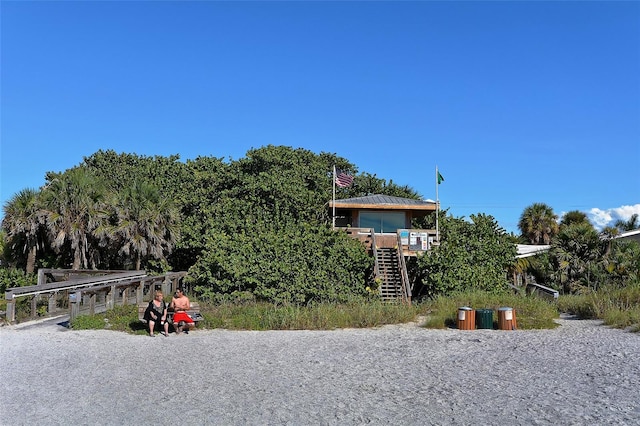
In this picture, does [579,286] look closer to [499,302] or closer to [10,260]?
[499,302]

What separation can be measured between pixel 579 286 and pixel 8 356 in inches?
836

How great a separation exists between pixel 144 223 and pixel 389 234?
10.7 meters

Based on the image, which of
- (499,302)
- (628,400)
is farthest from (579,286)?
(628,400)

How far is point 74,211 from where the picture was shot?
69.7 feet

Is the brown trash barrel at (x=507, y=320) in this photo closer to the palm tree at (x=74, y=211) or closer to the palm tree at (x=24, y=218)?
the palm tree at (x=74, y=211)

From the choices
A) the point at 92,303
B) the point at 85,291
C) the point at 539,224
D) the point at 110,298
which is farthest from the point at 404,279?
the point at 539,224

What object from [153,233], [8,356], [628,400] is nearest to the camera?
[628,400]

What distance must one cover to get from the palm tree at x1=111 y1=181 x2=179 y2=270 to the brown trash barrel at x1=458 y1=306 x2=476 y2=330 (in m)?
13.4

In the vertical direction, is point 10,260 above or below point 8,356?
above

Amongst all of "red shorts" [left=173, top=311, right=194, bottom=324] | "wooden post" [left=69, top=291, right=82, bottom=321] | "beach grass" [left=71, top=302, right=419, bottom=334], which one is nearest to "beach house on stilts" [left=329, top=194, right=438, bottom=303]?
"beach grass" [left=71, top=302, right=419, bottom=334]

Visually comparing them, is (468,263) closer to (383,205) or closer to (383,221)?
(383,205)

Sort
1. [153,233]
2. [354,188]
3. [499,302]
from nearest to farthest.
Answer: [499,302], [153,233], [354,188]

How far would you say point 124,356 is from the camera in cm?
1083

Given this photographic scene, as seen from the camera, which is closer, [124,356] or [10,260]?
Result: [124,356]
